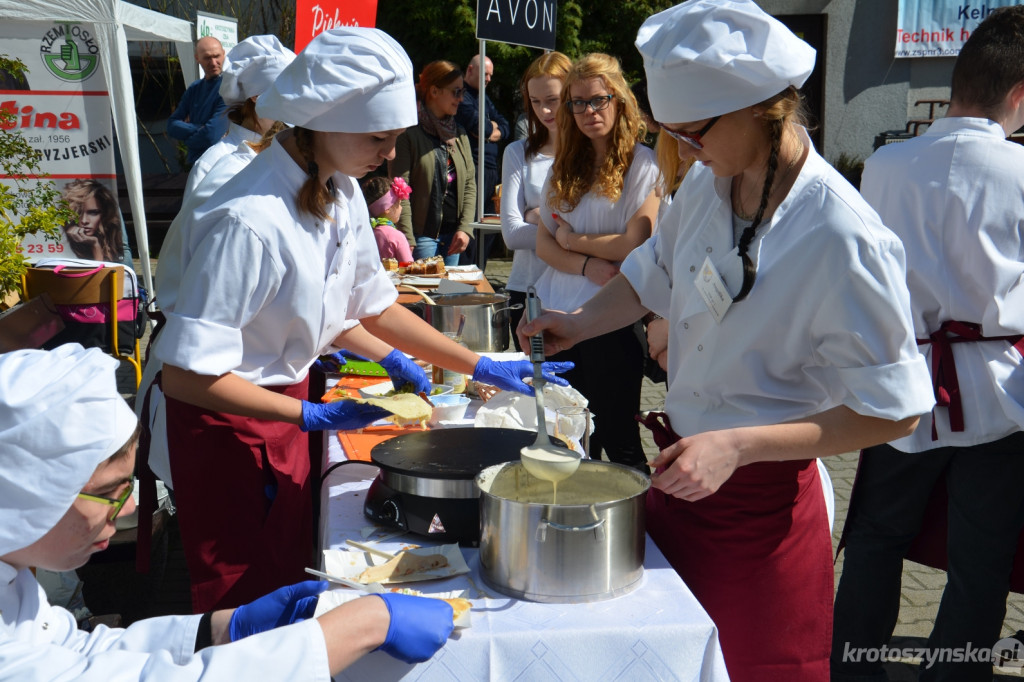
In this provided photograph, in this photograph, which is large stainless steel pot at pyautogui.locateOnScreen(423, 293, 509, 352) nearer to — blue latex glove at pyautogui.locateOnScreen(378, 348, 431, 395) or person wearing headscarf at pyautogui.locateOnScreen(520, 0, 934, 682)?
blue latex glove at pyautogui.locateOnScreen(378, 348, 431, 395)

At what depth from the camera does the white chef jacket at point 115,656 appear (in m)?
1.19

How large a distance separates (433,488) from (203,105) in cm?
553

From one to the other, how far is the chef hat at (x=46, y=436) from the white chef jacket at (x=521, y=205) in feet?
8.79

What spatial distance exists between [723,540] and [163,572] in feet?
8.23

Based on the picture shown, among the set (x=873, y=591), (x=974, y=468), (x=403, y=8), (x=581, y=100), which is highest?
(x=403, y=8)

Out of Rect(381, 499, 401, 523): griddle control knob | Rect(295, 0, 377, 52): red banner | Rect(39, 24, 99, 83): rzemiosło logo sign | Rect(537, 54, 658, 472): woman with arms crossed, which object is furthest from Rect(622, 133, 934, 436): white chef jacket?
Rect(39, 24, 99, 83): rzemiosło logo sign

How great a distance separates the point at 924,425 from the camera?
95.3 inches

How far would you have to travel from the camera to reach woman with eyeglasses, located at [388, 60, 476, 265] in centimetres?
584

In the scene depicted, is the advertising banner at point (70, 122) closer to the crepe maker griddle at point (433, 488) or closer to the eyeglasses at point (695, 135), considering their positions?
the crepe maker griddle at point (433, 488)

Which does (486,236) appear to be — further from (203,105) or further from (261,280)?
(261,280)

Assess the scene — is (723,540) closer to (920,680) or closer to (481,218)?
(920,680)

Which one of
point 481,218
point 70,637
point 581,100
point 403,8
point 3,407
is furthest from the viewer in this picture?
point 403,8

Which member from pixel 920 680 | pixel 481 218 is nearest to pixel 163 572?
pixel 920 680

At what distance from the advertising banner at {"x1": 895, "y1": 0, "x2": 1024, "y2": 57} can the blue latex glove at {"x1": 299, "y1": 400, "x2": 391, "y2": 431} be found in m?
12.4
